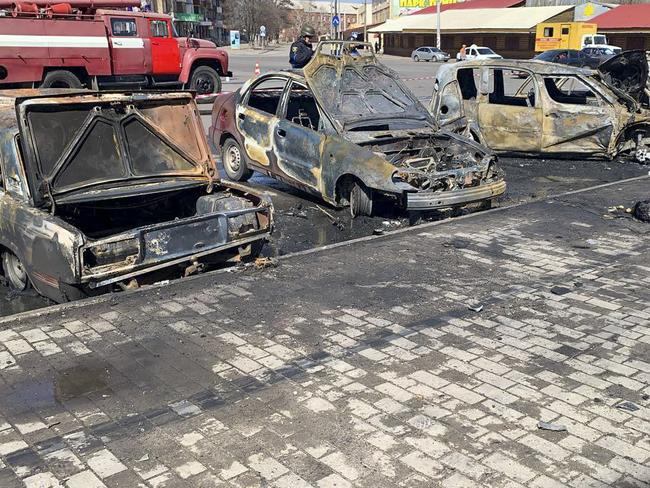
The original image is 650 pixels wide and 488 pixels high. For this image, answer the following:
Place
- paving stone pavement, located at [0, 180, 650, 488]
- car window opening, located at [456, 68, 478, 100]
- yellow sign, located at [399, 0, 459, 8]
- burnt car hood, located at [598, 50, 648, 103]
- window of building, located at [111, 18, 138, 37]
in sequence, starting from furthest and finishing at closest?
yellow sign, located at [399, 0, 459, 8], window of building, located at [111, 18, 138, 37], car window opening, located at [456, 68, 478, 100], burnt car hood, located at [598, 50, 648, 103], paving stone pavement, located at [0, 180, 650, 488]

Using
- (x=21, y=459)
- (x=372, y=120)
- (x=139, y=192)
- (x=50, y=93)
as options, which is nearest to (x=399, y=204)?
(x=372, y=120)

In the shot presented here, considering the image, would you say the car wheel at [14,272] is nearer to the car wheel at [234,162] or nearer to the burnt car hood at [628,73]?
the car wheel at [234,162]

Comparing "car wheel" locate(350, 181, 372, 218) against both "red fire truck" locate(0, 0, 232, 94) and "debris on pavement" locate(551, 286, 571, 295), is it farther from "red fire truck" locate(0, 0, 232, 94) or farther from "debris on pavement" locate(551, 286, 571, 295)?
"red fire truck" locate(0, 0, 232, 94)

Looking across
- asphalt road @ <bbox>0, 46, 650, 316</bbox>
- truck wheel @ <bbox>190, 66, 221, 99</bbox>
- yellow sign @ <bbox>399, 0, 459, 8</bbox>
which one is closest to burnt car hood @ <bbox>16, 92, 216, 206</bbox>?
asphalt road @ <bbox>0, 46, 650, 316</bbox>

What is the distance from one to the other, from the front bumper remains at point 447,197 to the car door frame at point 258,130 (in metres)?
2.25

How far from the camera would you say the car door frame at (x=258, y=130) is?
9.24 meters

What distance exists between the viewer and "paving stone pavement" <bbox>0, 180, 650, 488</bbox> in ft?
11.5

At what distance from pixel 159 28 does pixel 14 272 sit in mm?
15204

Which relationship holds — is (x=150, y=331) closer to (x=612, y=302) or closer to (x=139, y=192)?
(x=139, y=192)

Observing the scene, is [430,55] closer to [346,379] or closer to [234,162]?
[234,162]

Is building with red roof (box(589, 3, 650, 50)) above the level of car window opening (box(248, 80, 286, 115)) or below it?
above

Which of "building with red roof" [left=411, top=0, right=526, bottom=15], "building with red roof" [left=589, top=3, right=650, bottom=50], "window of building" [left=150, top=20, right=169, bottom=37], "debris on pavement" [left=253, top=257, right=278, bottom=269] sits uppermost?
"building with red roof" [left=411, top=0, right=526, bottom=15]

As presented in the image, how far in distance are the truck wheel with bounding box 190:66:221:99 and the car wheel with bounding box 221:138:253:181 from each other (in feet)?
34.8

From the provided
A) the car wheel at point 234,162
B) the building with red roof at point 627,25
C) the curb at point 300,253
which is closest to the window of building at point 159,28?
the car wheel at point 234,162
